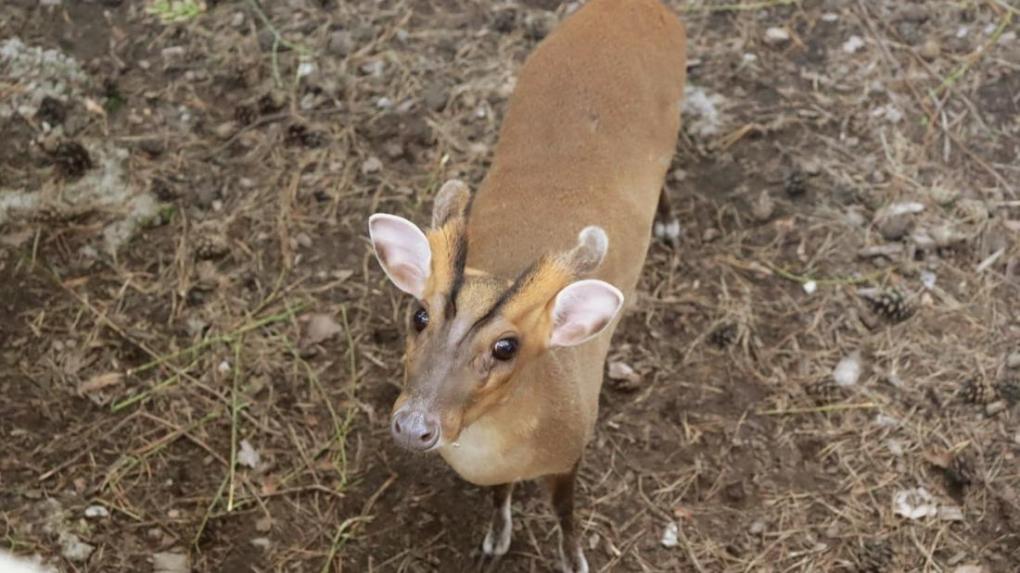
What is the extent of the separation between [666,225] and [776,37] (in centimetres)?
139

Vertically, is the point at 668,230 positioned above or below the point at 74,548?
above

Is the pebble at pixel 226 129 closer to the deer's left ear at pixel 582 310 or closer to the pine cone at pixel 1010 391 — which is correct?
the deer's left ear at pixel 582 310

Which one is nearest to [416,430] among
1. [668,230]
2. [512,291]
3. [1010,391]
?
[512,291]

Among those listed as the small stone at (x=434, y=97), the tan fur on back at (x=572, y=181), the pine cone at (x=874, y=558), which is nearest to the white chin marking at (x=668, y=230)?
the tan fur on back at (x=572, y=181)

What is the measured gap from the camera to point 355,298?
15.2ft

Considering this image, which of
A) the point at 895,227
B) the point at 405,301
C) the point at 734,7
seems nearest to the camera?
the point at 405,301

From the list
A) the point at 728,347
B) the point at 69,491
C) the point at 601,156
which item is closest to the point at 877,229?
the point at 728,347

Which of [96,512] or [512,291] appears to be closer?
[512,291]

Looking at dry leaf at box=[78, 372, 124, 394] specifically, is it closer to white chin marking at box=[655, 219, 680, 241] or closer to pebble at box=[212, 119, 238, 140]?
pebble at box=[212, 119, 238, 140]

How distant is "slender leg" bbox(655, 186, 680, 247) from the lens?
15.8 feet

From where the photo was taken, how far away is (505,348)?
9.62ft

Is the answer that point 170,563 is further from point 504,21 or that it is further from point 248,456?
point 504,21

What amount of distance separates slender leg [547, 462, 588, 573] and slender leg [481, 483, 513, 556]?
0.21 m

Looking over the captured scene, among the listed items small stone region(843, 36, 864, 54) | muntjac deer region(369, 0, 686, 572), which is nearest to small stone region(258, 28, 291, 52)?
muntjac deer region(369, 0, 686, 572)
